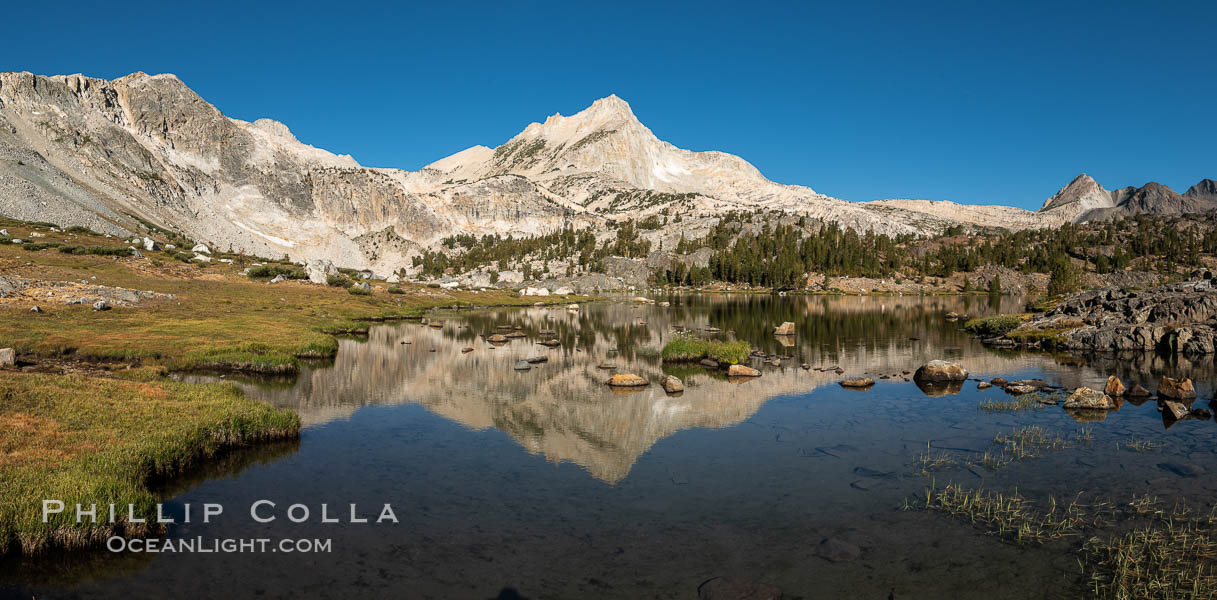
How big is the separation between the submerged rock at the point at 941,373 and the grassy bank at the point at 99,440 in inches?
1622

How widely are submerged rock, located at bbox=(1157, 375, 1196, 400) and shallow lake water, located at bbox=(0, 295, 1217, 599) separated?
994mm

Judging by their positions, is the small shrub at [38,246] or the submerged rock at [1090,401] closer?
the submerged rock at [1090,401]

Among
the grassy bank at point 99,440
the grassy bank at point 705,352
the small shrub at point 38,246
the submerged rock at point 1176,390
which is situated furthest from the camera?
the small shrub at point 38,246

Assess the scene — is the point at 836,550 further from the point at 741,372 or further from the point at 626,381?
the point at 741,372

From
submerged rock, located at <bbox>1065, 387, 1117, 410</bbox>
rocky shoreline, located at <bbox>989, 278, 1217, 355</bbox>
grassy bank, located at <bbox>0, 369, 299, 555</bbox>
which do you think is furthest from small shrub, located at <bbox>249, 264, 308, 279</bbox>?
submerged rock, located at <bbox>1065, 387, 1117, 410</bbox>

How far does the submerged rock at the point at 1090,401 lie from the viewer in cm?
3244

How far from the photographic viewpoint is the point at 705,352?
5194 cm

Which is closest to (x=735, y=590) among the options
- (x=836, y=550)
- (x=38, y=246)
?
(x=836, y=550)

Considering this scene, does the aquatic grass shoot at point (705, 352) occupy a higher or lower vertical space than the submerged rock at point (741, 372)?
higher

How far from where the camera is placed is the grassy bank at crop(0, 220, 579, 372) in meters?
43.2

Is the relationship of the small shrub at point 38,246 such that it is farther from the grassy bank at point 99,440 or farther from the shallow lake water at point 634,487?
the grassy bank at point 99,440

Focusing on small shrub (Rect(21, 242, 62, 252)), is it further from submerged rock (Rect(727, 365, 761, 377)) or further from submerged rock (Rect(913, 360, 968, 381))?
submerged rock (Rect(913, 360, 968, 381))

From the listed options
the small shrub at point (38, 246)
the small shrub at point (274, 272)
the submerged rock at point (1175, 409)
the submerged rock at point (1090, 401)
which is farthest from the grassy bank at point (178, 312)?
the submerged rock at point (1175, 409)

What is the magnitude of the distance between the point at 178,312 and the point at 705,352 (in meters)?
57.0
